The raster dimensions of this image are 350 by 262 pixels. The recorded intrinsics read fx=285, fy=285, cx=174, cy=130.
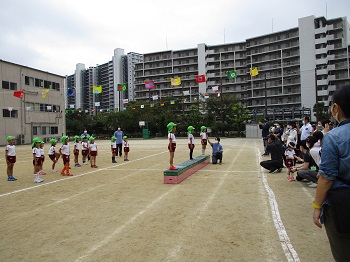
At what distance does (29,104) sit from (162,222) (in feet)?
149

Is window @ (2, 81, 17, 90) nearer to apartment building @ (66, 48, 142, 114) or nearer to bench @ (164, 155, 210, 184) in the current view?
apartment building @ (66, 48, 142, 114)

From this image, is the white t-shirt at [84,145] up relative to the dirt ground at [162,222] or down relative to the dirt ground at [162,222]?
up

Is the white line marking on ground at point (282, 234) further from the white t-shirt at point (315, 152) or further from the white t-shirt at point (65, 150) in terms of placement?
the white t-shirt at point (65, 150)

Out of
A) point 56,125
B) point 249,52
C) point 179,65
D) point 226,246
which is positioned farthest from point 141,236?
point 179,65

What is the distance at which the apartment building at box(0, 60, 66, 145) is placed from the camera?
132 feet

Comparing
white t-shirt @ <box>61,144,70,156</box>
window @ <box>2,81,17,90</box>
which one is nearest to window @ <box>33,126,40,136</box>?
window @ <box>2,81,17,90</box>

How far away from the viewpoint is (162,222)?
5.26m

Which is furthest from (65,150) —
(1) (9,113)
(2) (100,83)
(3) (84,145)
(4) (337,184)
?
(2) (100,83)

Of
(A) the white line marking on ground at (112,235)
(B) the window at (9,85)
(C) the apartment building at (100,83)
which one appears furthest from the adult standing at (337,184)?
(C) the apartment building at (100,83)

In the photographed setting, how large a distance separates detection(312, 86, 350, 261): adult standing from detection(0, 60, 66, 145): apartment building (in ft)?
126

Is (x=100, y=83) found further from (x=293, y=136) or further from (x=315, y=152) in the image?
(x=315, y=152)

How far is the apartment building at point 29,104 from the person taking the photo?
4025 cm

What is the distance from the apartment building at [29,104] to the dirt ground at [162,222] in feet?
107

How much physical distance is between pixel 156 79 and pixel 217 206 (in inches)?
3374
